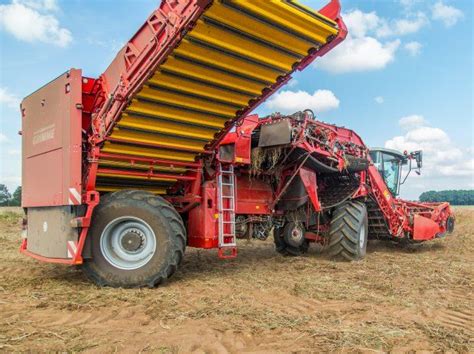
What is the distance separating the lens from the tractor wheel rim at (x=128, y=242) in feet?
17.8

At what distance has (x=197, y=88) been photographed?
5.23 metres

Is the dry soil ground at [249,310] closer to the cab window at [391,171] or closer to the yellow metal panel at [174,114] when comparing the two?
the yellow metal panel at [174,114]

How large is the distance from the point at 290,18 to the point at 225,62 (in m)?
0.86

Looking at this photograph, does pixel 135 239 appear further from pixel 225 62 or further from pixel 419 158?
pixel 419 158

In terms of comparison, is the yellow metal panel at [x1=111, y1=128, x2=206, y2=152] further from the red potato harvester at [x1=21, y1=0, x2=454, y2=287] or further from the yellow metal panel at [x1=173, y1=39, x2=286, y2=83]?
the yellow metal panel at [x1=173, y1=39, x2=286, y2=83]

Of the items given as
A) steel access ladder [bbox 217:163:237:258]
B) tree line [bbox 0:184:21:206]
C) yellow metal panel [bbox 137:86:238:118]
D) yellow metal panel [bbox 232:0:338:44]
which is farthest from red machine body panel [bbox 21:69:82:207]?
tree line [bbox 0:184:21:206]

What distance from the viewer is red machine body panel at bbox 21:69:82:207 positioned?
5246 mm

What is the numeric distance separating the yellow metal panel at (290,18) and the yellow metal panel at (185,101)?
53.3 inches

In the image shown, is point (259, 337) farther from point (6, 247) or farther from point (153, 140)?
point (6, 247)

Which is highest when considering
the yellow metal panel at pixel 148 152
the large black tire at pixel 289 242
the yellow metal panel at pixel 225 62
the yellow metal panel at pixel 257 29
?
the yellow metal panel at pixel 257 29

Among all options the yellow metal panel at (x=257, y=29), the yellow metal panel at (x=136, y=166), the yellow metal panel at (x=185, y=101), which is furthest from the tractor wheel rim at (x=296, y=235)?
the yellow metal panel at (x=257, y=29)

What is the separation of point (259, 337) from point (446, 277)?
378 centimetres

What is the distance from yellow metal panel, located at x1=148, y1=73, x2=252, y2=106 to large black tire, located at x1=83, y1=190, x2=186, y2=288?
1417 millimetres

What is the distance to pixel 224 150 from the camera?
649 centimetres
